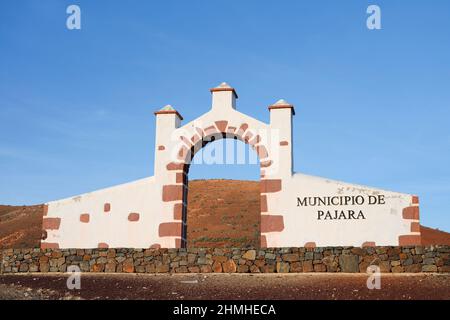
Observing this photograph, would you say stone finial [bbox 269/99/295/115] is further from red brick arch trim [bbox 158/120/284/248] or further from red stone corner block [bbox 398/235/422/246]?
red stone corner block [bbox 398/235/422/246]

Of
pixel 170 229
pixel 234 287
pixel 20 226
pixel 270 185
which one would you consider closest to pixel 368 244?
pixel 270 185

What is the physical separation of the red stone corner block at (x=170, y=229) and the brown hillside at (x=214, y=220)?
1742 cm

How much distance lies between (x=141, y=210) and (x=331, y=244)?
7124 millimetres

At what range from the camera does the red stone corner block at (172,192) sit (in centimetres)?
2236

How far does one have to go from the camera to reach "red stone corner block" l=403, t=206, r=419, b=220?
2048 centimetres

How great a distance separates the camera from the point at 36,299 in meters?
14.9

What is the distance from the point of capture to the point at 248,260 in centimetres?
1903

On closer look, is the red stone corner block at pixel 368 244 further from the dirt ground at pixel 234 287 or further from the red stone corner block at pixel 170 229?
the red stone corner block at pixel 170 229

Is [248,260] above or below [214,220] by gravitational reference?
below

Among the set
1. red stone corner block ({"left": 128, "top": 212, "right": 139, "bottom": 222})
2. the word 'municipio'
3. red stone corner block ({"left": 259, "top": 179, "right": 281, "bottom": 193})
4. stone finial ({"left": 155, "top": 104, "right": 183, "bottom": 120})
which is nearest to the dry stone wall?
red stone corner block ({"left": 128, "top": 212, "right": 139, "bottom": 222})

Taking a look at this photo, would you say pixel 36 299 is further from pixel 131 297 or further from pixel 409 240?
pixel 409 240

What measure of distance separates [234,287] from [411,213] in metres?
7.86

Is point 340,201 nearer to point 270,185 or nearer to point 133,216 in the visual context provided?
point 270,185
